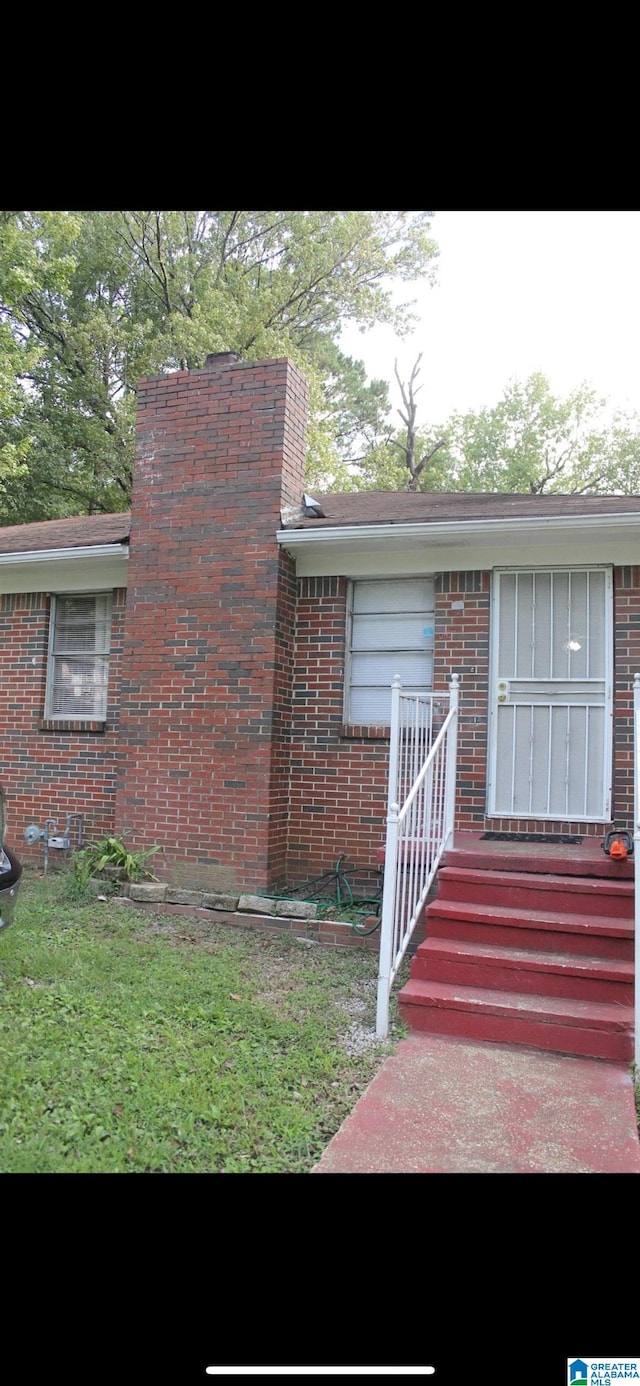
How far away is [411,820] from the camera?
17.0 ft

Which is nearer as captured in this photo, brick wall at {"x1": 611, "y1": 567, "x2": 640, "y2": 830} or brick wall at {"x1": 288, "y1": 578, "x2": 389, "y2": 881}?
brick wall at {"x1": 611, "y1": 567, "x2": 640, "y2": 830}

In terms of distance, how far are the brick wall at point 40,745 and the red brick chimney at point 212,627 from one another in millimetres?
595

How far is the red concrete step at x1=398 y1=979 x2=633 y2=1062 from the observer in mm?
4125

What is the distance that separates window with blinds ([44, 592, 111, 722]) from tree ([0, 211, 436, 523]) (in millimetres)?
9677

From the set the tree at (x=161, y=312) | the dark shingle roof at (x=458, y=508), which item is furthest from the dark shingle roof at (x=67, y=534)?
the tree at (x=161, y=312)

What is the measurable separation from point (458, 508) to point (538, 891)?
3.43m

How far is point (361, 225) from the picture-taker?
2109 cm

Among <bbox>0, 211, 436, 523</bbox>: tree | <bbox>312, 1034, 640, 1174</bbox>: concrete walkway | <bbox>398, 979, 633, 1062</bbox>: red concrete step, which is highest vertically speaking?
<bbox>0, 211, 436, 523</bbox>: tree

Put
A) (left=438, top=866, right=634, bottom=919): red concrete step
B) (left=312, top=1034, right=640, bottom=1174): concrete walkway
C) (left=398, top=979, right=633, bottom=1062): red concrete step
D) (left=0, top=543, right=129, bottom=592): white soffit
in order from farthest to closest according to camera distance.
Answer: (left=0, top=543, right=129, bottom=592): white soffit → (left=438, top=866, right=634, bottom=919): red concrete step → (left=398, top=979, right=633, bottom=1062): red concrete step → (left=312, top=1034, right=640, bottom=1174): concrete walkway

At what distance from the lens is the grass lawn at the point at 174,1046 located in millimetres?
3127

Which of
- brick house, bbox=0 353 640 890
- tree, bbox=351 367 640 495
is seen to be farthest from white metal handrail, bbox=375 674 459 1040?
tree, bbox=351 367 640 495

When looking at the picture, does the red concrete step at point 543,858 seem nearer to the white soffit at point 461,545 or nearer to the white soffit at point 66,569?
the white soffit at point 461,545

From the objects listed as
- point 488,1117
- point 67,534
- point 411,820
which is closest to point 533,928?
point 411,820

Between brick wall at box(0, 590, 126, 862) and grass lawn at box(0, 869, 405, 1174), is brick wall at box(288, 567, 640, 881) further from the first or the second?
brick wall at box(0, 590, 126, 862)
